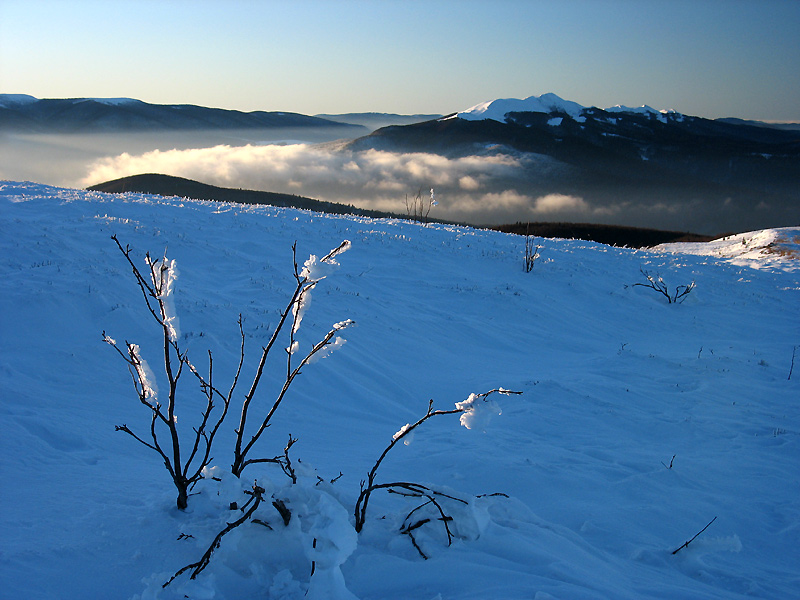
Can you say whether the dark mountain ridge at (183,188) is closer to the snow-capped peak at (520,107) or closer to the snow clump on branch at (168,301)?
the snow clump on branch at (168,301)

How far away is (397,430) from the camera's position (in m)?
6.27

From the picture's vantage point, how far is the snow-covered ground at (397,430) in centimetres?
248

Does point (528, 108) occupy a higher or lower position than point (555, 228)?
higher

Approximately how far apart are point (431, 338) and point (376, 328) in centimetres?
119

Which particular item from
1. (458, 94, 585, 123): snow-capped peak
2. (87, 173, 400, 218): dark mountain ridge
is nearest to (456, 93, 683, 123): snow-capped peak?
(458, 94, 585, 123): snow-capped peak

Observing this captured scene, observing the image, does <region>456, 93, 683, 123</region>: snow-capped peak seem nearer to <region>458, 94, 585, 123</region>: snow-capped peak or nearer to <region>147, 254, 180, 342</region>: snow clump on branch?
<region>458, 94, 585, 123</region>: snow-capped peak

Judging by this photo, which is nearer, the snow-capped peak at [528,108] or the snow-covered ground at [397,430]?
the snow-covered ground at [397,430]

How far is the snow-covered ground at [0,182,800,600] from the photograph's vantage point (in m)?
2.48

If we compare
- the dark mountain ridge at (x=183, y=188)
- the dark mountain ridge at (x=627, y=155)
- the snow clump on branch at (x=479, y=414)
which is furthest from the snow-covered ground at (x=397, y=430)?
the dark mountain ridge at (x=627, y=155)

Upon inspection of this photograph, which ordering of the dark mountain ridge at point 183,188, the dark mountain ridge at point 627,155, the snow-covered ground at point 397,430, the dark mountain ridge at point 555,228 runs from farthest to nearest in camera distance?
the dark mountain ridge at point 627,155
the dark mountain ridge at point 183,188
the dark mountain ridge at point 555,228
the snow-covered ground at point 397,430

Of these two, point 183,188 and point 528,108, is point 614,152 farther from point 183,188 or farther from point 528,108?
point 183,188

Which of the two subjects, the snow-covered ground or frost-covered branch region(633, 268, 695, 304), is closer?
the snow-covered ground

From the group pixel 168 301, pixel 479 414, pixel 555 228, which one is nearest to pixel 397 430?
pixel 479 414

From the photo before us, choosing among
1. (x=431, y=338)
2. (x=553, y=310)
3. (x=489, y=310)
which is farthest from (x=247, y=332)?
(x=553, y=310)
